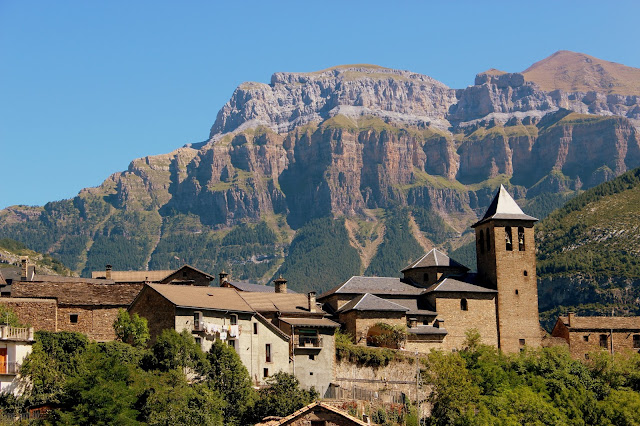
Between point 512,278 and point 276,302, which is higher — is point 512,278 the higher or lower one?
the higher one

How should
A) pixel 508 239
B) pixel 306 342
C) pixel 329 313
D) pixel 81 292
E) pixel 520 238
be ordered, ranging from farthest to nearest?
pixel 520 238 < pixel 508 239 < pixel 329 313 < pixel 306 342 < pixel 81 292

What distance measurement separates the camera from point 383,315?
8731 centimetres

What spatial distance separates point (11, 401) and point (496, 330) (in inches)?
1929

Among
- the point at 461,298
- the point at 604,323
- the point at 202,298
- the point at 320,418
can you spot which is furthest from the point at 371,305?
the point at 320,418

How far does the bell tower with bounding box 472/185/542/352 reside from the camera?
310ft

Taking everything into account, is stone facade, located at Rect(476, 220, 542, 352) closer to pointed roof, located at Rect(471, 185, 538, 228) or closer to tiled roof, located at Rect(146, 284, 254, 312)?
pointed roof, located at Rect(471, 185, 538, 228)

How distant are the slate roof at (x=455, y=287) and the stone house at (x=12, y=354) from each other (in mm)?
41519

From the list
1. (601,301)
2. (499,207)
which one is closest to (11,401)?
(499,207)

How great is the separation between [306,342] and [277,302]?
7076mm

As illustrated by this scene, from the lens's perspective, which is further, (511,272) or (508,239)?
(508,239)

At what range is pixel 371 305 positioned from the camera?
87500 millimetres

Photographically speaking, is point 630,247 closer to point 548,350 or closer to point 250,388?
point 548,350

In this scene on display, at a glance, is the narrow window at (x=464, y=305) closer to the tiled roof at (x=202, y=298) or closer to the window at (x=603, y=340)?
the window at (x=603, y=340)

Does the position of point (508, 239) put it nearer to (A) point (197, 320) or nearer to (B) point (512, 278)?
(B) point (512, 278)
